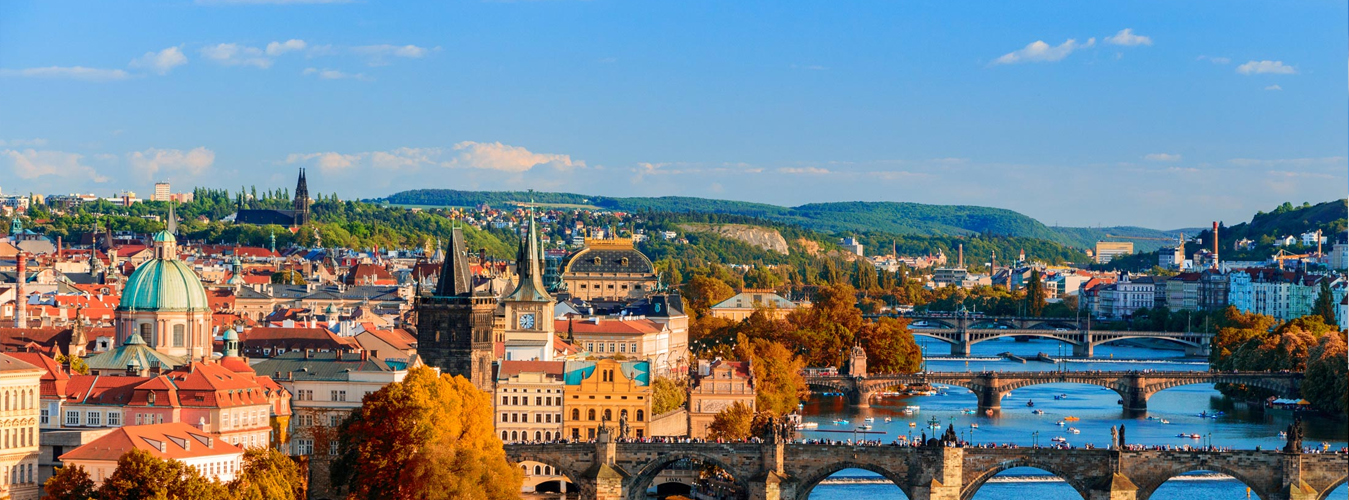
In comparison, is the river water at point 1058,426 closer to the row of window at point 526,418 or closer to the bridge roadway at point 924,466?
the bridge roadway at point 924,466

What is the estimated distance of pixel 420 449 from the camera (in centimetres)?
5938

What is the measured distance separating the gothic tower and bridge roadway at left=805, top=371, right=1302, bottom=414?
104ft

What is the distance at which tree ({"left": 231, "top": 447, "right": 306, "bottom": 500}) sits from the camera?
52.5 m

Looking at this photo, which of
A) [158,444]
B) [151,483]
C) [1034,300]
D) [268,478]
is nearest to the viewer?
[151,483]

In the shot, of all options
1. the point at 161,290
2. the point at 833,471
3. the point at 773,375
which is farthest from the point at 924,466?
the point at 773,375

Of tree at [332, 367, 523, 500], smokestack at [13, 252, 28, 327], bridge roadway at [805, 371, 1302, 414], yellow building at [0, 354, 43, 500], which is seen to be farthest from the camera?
bridge roadway at [805, 371, 1302, 414]

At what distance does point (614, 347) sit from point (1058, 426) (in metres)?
18.7

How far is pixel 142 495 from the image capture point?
165 ft

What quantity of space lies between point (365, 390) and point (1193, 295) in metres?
131

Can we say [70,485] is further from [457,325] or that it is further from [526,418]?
[526,418]

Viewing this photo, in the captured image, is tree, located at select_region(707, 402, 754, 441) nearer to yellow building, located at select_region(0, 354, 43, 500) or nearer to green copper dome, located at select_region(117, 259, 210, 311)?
green copper dome, located at select_region(117, 259, 210, 311)

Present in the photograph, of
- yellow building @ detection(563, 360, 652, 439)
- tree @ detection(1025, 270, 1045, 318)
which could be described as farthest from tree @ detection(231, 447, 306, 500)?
tree @ detection(1025, 270, 1045, 318)

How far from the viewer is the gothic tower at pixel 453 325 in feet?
231

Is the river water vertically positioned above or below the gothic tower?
below
